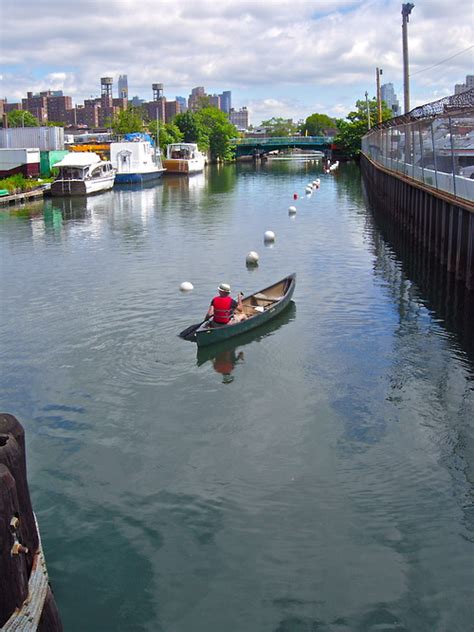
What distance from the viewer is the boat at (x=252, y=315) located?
2014cm

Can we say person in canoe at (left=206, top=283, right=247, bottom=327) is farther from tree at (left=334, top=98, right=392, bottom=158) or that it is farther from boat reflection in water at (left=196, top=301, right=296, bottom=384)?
tree at (left=334, top=98, right=392, bottom=158)

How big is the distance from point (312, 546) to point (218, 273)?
21.1m

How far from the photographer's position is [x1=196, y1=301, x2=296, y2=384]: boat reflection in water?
62.7 ft

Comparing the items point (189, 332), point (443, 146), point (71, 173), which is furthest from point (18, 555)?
point (71, 173)

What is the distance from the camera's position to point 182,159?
110 metres

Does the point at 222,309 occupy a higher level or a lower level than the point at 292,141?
lower

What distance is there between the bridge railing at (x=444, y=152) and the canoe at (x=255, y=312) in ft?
23.8

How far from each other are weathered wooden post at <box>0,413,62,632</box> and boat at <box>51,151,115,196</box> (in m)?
66.4

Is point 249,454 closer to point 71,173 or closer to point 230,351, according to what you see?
point 230,351

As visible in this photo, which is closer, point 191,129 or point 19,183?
point 19,183

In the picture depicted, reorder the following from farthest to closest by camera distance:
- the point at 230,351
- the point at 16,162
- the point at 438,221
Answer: the point at 16,162
the point at 438,221
the point at 230,351

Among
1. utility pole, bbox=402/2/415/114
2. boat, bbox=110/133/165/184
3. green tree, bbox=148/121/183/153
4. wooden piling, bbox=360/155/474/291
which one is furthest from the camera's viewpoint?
green tree, bbox=148/121/183/153

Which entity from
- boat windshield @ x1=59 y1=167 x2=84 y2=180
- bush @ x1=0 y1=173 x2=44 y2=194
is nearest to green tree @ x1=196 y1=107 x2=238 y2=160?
boat windshield @ x1=59 y1=167 x2=84 y2=180

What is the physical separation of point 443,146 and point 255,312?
1281 cm
